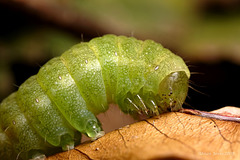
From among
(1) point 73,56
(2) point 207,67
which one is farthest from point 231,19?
(1) point 73,56

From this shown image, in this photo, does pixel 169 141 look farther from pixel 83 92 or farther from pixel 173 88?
pixel 83 92

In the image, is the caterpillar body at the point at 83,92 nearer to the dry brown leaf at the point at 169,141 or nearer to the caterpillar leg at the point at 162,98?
the caterpillar leg at the point at 162,98

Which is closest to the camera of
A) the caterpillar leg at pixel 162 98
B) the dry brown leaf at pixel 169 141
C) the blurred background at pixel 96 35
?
the dry brown leaf at pixel 169 141

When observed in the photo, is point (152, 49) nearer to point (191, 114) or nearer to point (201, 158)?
point (191, 114)

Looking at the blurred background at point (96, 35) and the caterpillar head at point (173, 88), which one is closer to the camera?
the caterpillar head at point (173, 88)

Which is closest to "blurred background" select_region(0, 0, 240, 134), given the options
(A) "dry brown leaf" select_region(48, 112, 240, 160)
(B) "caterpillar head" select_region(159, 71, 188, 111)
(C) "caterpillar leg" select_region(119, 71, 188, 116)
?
(C) "caterpillar leg" select_region(119, 71, 188, 116)

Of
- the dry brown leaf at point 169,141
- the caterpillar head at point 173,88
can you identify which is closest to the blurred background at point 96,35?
the caterpillar head at point 173,88

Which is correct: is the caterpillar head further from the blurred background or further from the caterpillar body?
the blurred background
